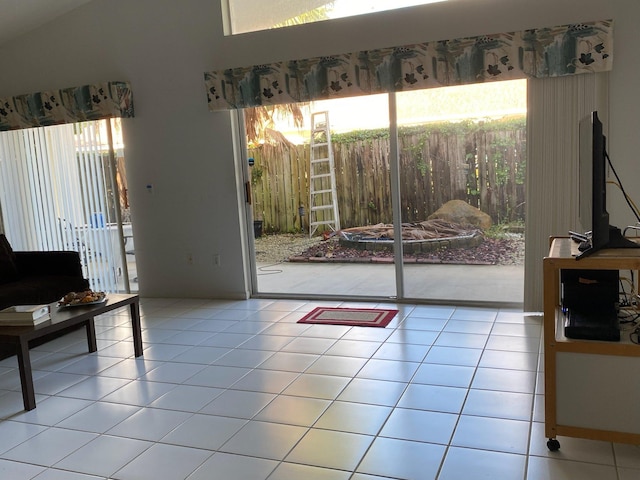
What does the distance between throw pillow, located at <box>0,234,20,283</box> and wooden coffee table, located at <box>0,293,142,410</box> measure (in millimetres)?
1182

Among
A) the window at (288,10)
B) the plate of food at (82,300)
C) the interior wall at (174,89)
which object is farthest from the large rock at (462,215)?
the plate of food at (82,300)

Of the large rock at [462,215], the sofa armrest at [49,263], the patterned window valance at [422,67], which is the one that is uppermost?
the patterned window valance at [422,67]

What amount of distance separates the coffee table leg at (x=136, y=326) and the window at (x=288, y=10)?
2580 millimetres

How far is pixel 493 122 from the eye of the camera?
4.21 meters

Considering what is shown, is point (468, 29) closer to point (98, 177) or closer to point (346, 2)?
point (346, 2)

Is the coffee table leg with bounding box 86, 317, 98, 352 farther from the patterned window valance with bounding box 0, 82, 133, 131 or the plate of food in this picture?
the patterned window valance with bounding box 0, 82, 133, 131

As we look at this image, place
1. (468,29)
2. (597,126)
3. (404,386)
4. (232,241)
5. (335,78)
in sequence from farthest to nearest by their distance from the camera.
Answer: (232,241), (335,78), (468,29), (404,386), (597,126)

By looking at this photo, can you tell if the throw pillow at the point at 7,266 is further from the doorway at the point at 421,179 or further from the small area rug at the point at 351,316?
the small area rug at the point at 351,316

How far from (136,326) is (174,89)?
2.39 metres

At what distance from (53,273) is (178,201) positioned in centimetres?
125

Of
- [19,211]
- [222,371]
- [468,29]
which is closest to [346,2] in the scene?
[468,29]

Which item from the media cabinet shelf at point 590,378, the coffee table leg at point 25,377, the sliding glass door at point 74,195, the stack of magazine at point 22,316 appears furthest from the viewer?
the sliding glass door at point 74,195

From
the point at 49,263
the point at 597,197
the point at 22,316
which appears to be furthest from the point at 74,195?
the point at 597,197

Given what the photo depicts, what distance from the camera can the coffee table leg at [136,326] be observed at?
358cm
